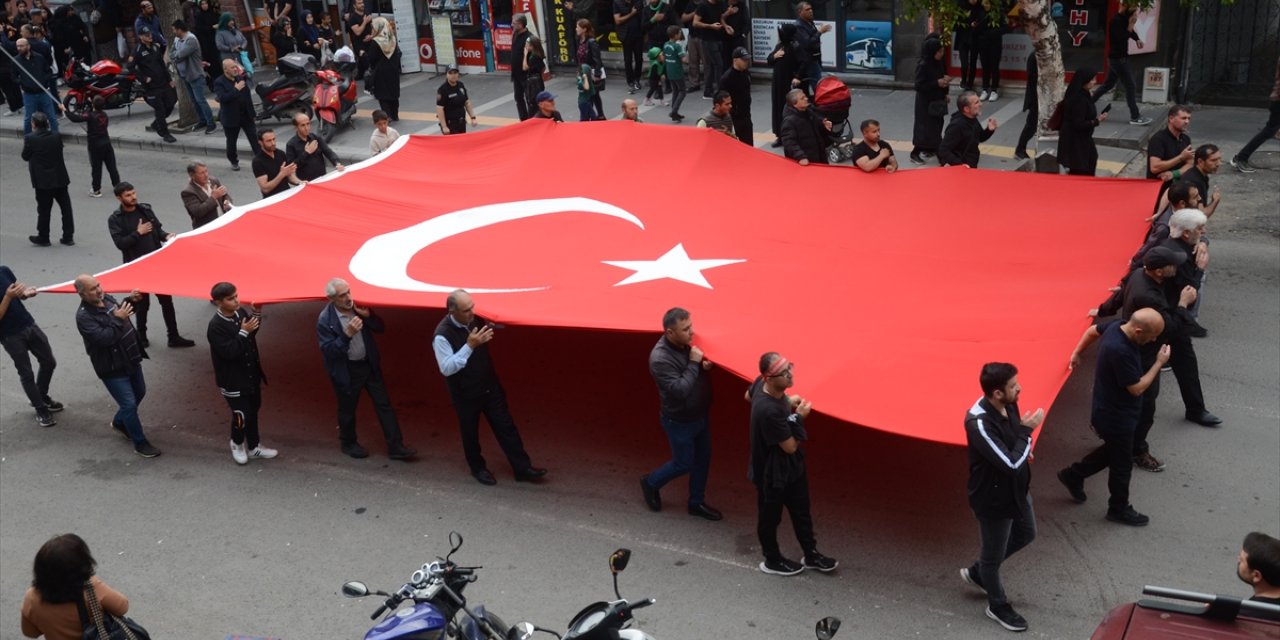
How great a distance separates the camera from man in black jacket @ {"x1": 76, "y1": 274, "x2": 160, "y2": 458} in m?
9.04

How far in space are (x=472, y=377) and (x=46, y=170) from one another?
880 centimetres

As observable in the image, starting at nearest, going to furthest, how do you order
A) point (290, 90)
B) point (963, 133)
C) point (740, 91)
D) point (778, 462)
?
1. point (778, 462)
2. point (963, 133)
3. point (740, 91)
4. point (290, 90)

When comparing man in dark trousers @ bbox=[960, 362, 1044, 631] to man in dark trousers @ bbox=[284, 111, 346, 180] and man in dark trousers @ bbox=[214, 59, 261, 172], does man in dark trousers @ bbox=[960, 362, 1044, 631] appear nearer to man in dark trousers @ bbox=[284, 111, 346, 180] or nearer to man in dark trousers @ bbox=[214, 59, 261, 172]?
man in dark trousers @ bbox=[284, 111, 346, 180]

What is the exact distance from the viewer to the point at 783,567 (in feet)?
24.3

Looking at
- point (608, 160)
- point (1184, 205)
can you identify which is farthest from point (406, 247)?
point (1184, 205)

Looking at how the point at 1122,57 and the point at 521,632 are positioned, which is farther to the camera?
the point at 1122,57

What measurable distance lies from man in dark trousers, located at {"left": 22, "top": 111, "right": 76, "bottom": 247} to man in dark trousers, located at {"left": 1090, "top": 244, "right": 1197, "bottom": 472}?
39.3 ft

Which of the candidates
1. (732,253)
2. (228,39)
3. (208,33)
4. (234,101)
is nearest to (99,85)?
(208,33)

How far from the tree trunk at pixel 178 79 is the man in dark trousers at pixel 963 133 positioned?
13185 mm

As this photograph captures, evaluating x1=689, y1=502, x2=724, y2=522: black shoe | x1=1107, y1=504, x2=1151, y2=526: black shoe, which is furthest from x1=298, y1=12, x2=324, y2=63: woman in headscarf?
x1=1107, y1=504, x2=1151, y2=526: black shoe

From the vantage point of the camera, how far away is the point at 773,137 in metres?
16.9

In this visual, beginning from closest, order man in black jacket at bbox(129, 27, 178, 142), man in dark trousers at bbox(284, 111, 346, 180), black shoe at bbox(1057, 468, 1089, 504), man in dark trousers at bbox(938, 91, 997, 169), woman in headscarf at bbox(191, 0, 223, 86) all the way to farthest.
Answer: black shoe at bbox(1057, 468, 1089, 504) < man in dark trousers at bbox(938, 91, 997, 169) < man in dark trousers at bbox(284, 111, 346, 180) < man in black jacket at bbox(129, 27, 178, 142) < woman in headscarf at bbox(191, 0, 223, 86)

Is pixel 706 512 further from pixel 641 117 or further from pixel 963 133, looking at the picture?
pixel 641 117

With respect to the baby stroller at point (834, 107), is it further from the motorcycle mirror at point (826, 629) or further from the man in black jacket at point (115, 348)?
the motorcycle mirror at point (826, 629)
